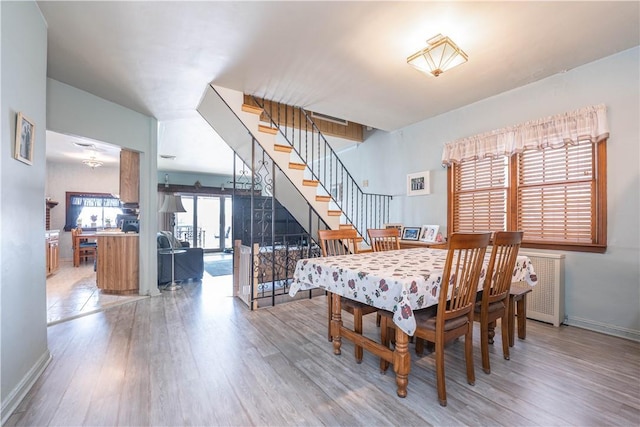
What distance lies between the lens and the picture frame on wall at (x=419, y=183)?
4.32 meters

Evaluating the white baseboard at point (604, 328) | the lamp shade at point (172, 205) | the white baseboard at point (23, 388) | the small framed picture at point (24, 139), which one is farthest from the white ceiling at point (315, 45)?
the white baseboard at point (604, 328)

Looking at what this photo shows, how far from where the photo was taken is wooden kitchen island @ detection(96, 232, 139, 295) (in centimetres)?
396

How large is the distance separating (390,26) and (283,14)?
85 cm

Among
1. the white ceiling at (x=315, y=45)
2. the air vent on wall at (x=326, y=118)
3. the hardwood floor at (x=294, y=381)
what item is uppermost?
the air vent on wall at (x=326, y=118)

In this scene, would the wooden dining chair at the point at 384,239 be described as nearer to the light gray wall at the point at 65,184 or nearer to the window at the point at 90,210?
the window at the point at 90,210

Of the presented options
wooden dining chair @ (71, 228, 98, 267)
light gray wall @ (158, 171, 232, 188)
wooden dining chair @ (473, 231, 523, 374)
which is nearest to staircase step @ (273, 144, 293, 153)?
wooden dining chair @ (473, 231, 523, 374)

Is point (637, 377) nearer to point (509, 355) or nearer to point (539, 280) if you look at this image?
point (509, 355)

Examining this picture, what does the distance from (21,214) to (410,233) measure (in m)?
4.15

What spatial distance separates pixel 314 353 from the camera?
229 cm

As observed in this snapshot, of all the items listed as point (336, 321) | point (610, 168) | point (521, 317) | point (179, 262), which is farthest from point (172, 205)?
point (610, 168)

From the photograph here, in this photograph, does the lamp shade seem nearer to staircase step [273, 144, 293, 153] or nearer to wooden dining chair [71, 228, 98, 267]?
staircase step [273, 144, 293, 153]

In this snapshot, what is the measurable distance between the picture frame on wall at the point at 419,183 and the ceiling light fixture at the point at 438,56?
2020 mm

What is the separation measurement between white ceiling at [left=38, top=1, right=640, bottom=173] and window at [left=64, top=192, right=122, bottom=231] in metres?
5.38

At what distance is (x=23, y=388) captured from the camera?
172 centimetres
